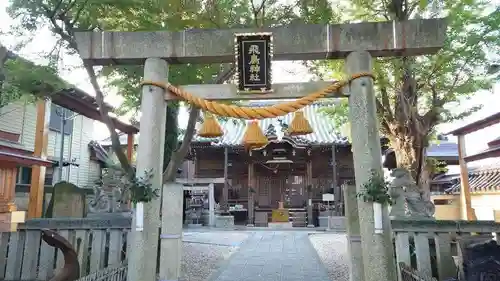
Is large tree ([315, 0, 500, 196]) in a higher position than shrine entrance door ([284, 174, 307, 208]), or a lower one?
higher

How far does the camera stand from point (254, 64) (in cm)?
557

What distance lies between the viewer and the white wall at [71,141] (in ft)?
46.8

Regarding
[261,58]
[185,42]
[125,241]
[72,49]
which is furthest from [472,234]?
[72,49]

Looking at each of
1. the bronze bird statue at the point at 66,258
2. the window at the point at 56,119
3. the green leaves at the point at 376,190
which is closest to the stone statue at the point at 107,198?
the bronze bird statue at the point at 66,258

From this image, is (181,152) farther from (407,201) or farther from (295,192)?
(295,192)

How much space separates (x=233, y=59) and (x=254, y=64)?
0.49m

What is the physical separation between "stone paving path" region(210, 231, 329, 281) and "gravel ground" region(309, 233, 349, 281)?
0.22 m

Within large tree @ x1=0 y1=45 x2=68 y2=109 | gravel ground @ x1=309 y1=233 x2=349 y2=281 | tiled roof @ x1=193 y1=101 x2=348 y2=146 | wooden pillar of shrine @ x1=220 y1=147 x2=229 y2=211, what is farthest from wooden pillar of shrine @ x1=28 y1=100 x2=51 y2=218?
wooden pillar of shrine @ x1=220 y1=147 x2=229 y2=211

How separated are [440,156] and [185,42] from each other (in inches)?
825

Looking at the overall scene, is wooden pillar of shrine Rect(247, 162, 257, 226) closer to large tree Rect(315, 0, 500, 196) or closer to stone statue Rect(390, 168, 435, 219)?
large tree Rect(315, 0, 500, 196)

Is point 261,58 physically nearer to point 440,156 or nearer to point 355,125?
point 355,125

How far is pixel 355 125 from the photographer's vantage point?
17.7ft

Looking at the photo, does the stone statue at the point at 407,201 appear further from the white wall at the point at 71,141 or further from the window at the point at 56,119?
the window at the point at 56,119

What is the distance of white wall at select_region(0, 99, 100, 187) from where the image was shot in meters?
14.3
